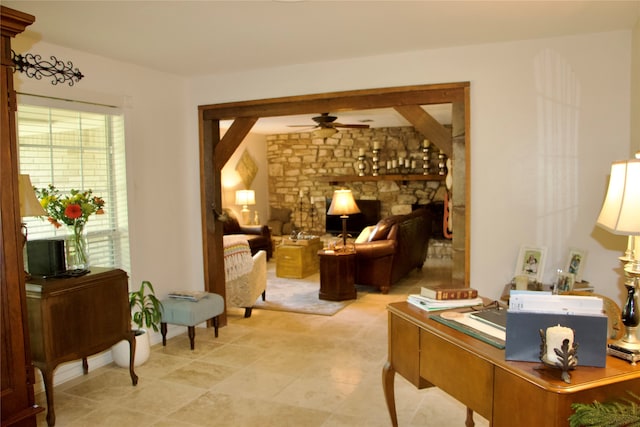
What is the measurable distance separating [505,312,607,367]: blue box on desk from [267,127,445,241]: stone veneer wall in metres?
7.21

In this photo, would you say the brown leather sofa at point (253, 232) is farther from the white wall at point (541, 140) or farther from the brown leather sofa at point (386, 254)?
the white wall at point (541, 140)

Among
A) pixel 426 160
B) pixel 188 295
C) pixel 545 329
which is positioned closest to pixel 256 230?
pixel 426 160

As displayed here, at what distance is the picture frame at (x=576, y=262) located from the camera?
3342mm

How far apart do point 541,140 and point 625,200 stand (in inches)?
79.7

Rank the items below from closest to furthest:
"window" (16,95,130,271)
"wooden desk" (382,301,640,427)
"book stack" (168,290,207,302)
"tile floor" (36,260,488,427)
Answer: "wooden desk" (382,301,640,427)
"tile floor" (36,260,488,427)
"window" (16,95,130,271)
"book stack" (168,290,207,302)

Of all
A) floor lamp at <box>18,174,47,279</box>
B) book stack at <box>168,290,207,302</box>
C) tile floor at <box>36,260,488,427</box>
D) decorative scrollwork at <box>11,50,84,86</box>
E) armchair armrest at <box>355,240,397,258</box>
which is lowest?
tile floor at <box>36,260,488,427</box>

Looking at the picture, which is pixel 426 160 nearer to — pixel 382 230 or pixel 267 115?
pixel 382 230

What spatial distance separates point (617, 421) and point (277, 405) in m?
2.19

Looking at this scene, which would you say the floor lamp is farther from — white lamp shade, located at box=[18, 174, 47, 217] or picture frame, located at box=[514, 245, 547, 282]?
picture frame, located at box=[514, 245, 547, 282]

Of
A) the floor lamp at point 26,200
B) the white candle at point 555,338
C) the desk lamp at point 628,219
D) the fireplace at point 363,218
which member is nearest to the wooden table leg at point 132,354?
the floor lamp at point 26,200

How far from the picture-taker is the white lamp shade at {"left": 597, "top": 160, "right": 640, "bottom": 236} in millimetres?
1704

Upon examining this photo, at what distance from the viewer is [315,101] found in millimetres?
4324

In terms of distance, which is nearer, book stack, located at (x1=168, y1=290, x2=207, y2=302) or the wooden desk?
the wooden desk

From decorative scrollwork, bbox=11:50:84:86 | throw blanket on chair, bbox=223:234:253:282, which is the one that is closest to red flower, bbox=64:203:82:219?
decorative scrollwork, bbox=11:50:84:86
